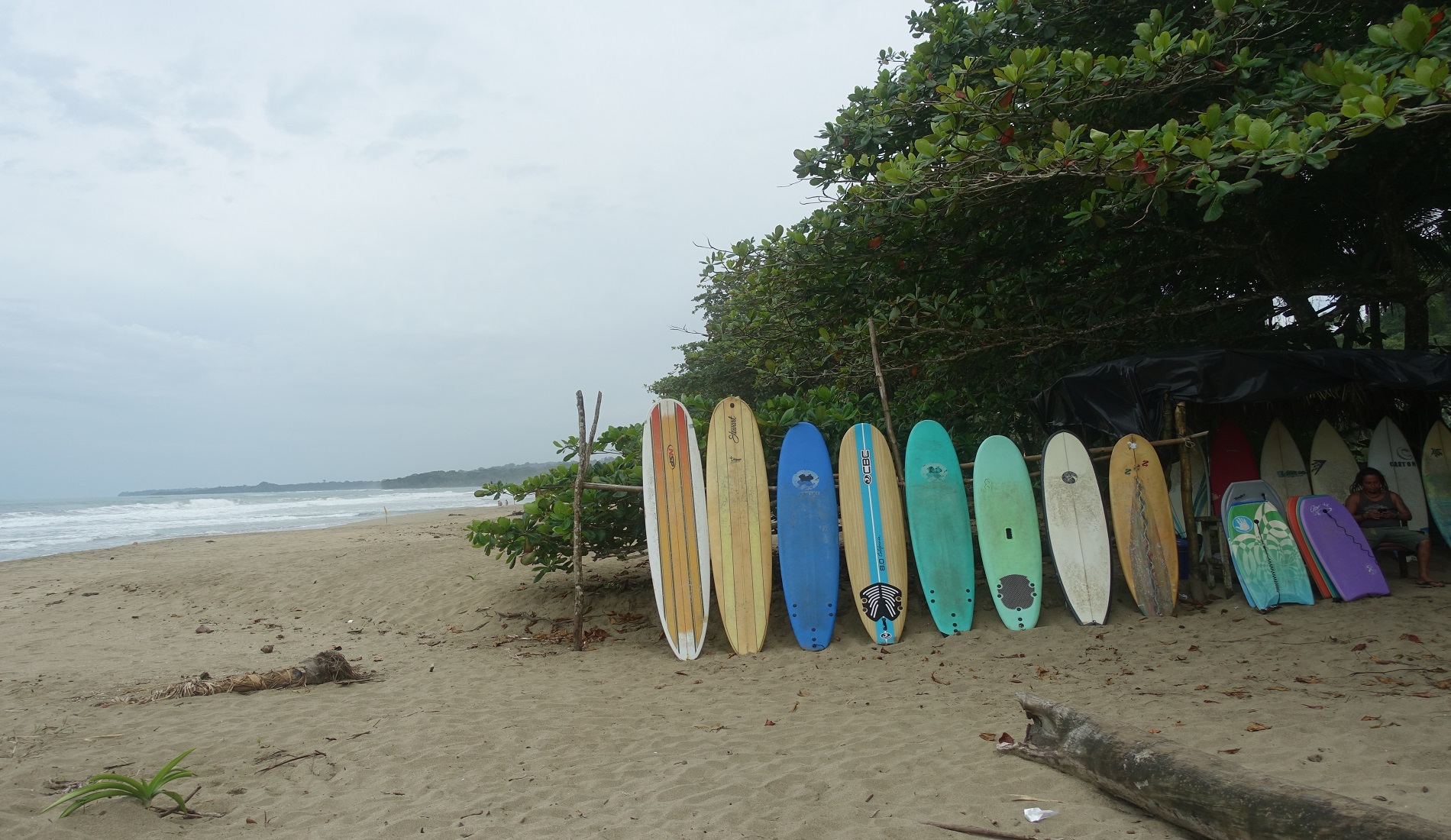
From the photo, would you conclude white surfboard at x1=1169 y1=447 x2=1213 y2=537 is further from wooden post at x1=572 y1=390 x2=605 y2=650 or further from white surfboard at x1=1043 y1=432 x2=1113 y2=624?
wooden post at x1=572 y1=390 x2=605 y2=650

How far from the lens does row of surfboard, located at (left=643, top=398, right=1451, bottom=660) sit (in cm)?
471

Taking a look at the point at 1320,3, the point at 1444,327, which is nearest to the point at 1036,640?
the point at 1320,3

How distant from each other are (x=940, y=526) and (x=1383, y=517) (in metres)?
2.76

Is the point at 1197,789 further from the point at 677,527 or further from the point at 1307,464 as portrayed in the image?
the point at 1307,464

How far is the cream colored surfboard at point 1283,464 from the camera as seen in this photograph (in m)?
5.73

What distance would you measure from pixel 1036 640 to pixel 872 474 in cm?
143

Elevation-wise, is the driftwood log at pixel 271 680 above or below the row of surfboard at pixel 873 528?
below

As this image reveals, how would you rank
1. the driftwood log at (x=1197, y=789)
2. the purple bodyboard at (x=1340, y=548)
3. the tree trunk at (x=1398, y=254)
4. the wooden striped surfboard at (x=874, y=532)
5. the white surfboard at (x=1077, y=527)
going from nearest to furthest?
the driftwood log at (x=1197, y=789) → the purple bodyboard at (x=1340, y=548) → the white surfboard at (x=1077, y=527) → the wooden striped surfboard at (x=874, y=532) → the tree trunk at (x=1398, y=254)

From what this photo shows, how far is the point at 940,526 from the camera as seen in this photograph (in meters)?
5.11

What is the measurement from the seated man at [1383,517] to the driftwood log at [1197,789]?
3.55 meters

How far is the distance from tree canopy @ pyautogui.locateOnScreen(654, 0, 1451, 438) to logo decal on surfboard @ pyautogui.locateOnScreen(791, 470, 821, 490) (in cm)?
139

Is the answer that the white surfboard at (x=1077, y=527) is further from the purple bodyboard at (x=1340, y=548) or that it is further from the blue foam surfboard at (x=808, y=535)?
the blue foam surfboard at (x=808, y=535)

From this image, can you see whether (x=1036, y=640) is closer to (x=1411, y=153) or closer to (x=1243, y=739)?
(x=1243, y=739)

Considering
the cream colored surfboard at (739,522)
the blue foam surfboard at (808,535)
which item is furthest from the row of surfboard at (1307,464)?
the cream colored surfboard at (739,522)
